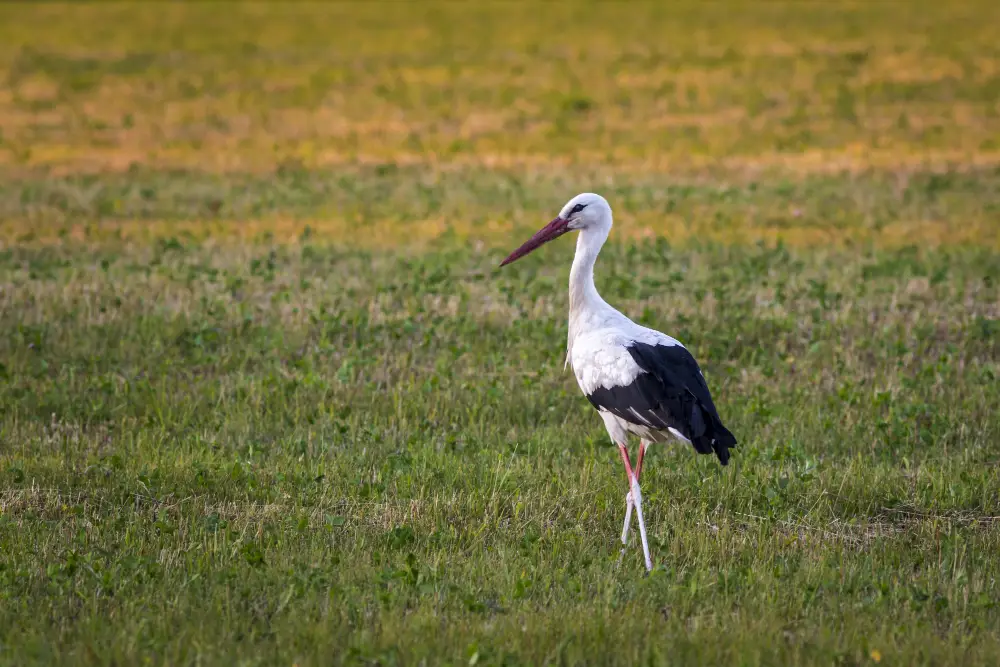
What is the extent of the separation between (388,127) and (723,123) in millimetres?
7305

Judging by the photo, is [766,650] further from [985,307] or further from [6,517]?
[985,307]

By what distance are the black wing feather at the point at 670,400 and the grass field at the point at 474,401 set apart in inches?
26.4

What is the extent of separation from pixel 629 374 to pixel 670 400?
38 centimetres

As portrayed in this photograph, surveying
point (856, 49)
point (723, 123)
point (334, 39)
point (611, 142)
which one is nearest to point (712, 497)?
point (611, 142)

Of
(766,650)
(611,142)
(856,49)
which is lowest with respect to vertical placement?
(766,650)

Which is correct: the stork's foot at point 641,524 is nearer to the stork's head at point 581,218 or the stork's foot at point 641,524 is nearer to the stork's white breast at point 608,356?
the stork's white breast at point 608,356

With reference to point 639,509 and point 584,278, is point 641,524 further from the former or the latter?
point 584,278

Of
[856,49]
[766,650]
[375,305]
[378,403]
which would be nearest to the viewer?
[766,650]

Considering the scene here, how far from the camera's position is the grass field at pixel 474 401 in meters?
5.83

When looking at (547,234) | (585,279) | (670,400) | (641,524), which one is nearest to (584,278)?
(585,279)

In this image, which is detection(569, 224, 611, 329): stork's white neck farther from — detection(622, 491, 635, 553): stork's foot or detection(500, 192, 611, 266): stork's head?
detection(622, 491, 635, 553): stork's foot

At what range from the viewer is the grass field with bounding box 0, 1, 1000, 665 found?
19.1 ft

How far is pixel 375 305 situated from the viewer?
12.2 m

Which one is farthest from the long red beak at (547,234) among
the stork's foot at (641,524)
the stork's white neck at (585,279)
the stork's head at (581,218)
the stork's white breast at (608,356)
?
the stork's foot at (641,524)
